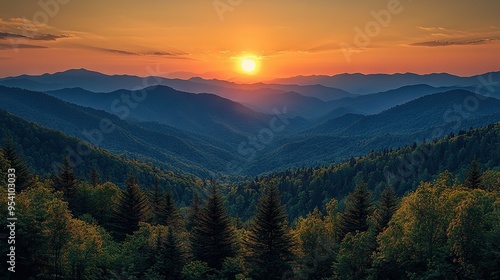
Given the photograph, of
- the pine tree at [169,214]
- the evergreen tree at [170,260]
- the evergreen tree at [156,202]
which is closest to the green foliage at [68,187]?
the evergreen tree at [156,202]

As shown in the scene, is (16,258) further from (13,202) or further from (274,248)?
(274,248)

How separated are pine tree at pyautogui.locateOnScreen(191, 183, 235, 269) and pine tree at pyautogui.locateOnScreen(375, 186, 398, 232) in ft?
61.8

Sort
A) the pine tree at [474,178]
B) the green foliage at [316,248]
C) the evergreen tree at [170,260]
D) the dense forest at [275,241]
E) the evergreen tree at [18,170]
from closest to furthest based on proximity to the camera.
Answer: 1. the dense forest at [275,241]
2. the evergreen tree at [170,260]
3. the green foliage at [316,248]
4. the pine tree at [474,178]
5. the evergreen tree at [18,170]

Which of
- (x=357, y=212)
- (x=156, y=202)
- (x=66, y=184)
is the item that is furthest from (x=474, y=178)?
(x=66, y=184)

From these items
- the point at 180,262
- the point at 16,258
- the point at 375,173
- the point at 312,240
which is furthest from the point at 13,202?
the point at 375,173

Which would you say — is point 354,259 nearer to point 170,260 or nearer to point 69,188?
point 170,260

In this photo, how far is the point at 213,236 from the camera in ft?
162

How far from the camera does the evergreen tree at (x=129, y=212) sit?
62.1 meters

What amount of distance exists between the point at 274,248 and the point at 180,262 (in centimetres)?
1147

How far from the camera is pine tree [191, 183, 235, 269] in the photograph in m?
48.9

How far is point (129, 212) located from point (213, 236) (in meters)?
19.7

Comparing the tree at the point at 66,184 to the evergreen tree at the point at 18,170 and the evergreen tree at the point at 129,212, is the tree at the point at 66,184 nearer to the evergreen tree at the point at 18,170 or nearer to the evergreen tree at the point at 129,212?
the evergreen tree at the point at 18,170

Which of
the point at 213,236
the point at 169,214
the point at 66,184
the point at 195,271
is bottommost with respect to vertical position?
the point at 195,271

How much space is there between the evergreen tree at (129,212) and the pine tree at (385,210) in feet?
118
